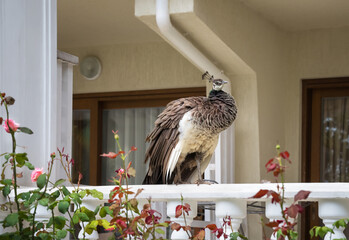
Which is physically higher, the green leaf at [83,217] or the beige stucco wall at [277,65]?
the beige stucco wall at [277,65]

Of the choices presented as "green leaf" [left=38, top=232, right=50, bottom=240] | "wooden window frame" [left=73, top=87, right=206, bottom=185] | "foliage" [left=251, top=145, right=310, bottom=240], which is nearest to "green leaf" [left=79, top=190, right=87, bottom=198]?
"green leaf" [left=38, top=232, right=50, bottom=240]

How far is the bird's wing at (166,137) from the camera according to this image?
272 cm

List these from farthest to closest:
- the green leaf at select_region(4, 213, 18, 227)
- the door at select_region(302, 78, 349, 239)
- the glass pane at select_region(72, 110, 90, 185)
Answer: the glass pane at select_region(72, 110, 90, 185), the door at select_region(302, 78, 349, 239), the green leaf at select_region(4, 213, 18, 227)

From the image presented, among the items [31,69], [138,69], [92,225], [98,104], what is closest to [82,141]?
[98,104]

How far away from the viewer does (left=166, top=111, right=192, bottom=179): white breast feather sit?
2.68m

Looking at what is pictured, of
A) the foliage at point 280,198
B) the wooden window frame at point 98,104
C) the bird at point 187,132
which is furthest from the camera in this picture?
the wooden window frame at point 98,104

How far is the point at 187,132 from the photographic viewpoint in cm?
267

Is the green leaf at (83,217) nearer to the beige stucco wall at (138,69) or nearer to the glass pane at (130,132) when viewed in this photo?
the beige stucco wall at (138,69)

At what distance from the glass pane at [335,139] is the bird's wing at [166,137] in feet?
9.61

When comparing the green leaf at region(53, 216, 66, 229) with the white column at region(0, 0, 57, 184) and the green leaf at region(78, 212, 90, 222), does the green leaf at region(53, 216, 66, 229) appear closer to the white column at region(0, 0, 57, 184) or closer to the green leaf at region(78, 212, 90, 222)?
the green leaf at region(78, 212, 90, 222)

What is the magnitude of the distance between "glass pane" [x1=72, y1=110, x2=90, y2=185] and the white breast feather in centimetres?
361

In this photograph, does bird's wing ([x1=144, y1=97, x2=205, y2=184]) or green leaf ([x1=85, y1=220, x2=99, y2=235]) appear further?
bird's wing ([x1=144, y1=97, x2=205, y2=184])

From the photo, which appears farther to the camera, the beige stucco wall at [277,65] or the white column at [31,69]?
the beige stucco wall at [277,65]

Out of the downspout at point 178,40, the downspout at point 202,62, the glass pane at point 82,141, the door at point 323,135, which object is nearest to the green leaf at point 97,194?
the downspout at point 202,62
